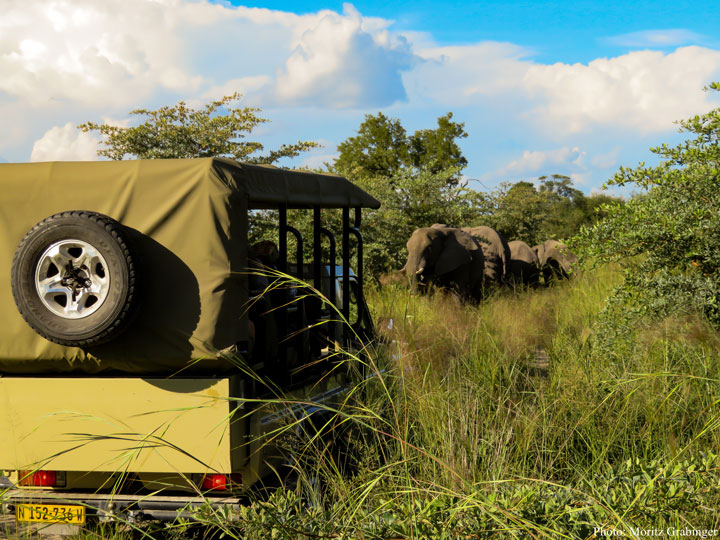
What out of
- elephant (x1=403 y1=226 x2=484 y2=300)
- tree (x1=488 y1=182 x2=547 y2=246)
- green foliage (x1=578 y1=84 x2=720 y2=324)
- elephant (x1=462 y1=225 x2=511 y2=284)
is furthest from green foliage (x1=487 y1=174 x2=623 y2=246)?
green foliage (x1=578 y1=84 x2=720 y2=324)

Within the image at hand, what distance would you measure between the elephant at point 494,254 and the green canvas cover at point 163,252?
634 inches

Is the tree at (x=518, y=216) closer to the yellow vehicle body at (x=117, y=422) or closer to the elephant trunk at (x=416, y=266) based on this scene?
the elephant trunk at (x=416, y=266)

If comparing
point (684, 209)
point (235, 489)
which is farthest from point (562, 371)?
point (235, 489)

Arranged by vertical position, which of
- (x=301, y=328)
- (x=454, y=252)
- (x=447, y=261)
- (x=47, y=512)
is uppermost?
(x=454, y=252)

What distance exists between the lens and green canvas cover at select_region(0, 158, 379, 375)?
4391mm

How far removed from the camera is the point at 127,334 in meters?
4.44

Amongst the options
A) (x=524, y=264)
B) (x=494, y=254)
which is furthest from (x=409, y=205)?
(x=524, y=264)

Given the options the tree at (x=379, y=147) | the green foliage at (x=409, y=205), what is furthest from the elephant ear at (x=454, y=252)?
the tree at (x=379, y=147)

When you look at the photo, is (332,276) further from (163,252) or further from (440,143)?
(440,143)

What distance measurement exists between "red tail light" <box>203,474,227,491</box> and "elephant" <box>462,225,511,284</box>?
16.1 m

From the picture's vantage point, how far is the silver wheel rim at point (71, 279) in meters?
4.23

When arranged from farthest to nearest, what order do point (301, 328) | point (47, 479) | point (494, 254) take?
point (494, 254), point (301, 328), point (47, 479)

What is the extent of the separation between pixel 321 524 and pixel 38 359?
6.67 ft

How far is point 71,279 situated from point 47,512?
4.23ft
